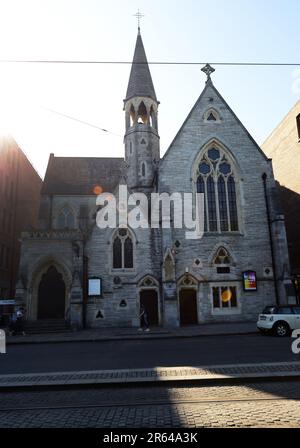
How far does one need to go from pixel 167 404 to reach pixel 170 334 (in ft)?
40.4

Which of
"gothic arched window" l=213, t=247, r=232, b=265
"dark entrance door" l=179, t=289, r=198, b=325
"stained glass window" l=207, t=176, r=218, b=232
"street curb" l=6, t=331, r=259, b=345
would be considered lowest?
"street curb" l=6, t=331, r=259, b=345

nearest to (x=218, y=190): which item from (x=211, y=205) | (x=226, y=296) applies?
(x=211, y=205)

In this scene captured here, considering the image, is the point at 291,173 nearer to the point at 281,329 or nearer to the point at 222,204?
the point at 222,204

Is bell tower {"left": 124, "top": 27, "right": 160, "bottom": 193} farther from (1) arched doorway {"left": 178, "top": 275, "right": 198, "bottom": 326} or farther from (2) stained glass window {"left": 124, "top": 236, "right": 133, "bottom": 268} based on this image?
(1) arched doorway {"left": 178, "top": 275, "right": 198, "bottom": 326}

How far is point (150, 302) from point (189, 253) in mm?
4530

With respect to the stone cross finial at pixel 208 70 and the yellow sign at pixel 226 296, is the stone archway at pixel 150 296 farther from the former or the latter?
the stone cross finial at pixel 208 70

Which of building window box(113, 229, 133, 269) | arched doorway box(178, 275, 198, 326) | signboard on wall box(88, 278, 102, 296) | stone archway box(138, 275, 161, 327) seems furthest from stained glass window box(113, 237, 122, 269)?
arched doorway box(178, 275, 198, 326)

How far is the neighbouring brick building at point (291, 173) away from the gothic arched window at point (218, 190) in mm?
7127

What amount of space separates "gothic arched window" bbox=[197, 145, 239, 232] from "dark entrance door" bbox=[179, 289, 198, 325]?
489 centimetres

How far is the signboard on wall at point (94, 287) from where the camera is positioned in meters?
23.8

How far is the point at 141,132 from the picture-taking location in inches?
1147

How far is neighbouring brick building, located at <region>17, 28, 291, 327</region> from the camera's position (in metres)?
23.8

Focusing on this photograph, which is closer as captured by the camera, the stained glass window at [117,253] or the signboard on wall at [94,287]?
the signboard on wall at [94,287]

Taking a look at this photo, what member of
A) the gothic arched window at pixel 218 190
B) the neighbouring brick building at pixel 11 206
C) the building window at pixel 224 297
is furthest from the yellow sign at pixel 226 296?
the neighbouring brick building at pixel 11 206
